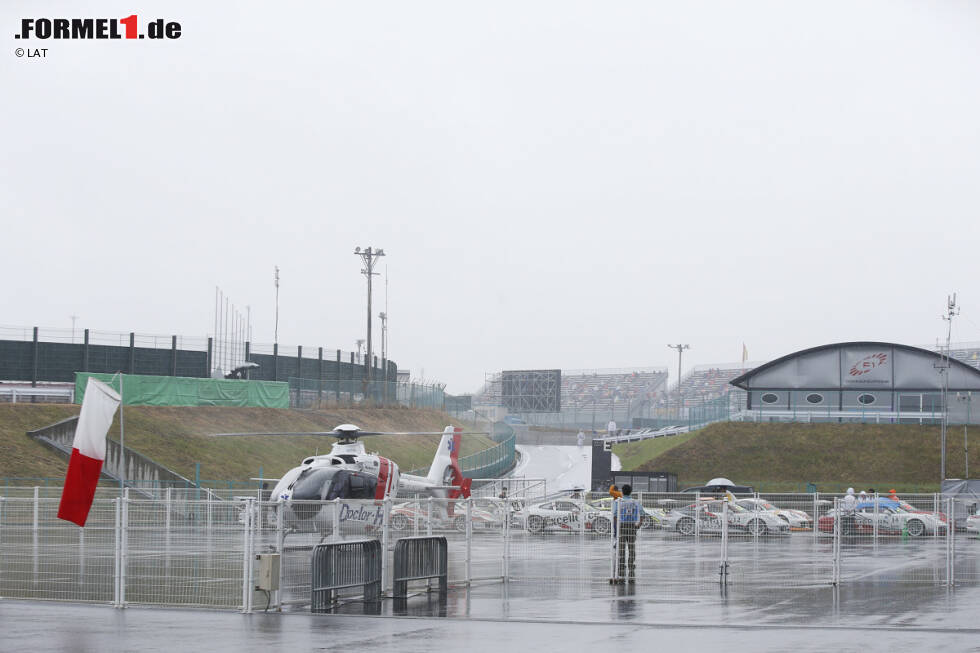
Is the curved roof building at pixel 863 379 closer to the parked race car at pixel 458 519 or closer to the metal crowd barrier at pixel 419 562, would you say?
the parked race car at pixel 458 519

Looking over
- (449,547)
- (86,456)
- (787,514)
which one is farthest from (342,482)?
(787,514)

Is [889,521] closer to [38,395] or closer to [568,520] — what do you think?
[568,520]

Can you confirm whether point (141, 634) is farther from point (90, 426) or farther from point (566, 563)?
point (566, 563)

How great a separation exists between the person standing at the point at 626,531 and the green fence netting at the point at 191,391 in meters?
39.2

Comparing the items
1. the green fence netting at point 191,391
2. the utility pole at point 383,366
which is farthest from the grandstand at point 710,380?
the green fence netting at point 191,391

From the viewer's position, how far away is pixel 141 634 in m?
13.8

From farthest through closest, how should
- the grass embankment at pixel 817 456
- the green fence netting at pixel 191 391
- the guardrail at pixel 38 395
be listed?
1. the grass embankment at pixel 817 456
2. the green fence netting at pixel 191 391
3. the guardrail at pixel 38 395

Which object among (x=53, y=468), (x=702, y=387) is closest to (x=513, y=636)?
(x=53, y=468)

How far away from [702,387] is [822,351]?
4621 inches

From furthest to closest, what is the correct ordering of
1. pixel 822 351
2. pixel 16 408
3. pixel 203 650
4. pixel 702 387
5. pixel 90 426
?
1. pixel 702 387
2. pixel 822 351
3. pixel 16 408
4. pixel 90 426
5. pixel 203 650

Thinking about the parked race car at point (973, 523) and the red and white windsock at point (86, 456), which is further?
the parked race car at point (973, 523)

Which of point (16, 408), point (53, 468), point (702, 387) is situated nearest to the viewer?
point (53, 468)

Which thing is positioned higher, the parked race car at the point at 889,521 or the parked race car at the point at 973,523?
the parked race car at the point at 889,521

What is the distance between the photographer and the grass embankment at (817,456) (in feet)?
200
